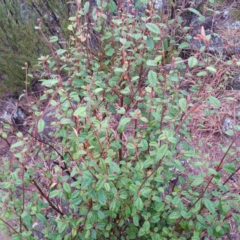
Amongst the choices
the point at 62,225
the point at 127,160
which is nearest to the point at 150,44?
the point at 127,160

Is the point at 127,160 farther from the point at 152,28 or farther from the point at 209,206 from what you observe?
the point at 152,28

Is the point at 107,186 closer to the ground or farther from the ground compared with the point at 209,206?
farther from the ground

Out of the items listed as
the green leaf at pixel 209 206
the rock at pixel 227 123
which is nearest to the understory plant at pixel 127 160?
the green leaf at pixel 209 206

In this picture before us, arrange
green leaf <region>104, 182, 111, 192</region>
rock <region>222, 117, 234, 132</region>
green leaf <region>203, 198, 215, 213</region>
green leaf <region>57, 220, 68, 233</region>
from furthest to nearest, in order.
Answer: rock <region>222, 117, 234, 132</region>
green leaf <region>57, 220, 68, 233</region>
green leaf <region>203, 198, 215, 213</region>
green leaf <region>104, 182, 111, 192</region>

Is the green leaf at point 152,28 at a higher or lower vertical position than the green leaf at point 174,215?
higher

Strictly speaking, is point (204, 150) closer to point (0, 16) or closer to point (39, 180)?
point (39, 180)

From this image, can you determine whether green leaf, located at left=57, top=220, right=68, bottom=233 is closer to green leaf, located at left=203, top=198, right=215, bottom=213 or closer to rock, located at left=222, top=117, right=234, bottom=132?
green leaf, located at left=203, top=198, right=215, bottom=213

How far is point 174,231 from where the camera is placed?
159cm

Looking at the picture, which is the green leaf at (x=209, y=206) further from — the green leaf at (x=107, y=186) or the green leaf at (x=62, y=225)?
the green leaf at (x=62, y=225)

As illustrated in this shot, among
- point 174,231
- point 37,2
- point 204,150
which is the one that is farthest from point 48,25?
point 174,231

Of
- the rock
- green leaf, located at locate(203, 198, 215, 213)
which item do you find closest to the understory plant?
green leaf, located at locate(203, 198, 215, 213)

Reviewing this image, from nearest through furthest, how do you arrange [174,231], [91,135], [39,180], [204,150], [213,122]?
[91,135] < [174,231] < [39,180] < [204,150] < [213,122]

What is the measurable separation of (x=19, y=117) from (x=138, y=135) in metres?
2.20

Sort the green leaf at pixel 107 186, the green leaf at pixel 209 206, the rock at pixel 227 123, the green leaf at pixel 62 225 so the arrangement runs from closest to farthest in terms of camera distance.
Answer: the green leaf at pixel 107 186 → the green leaf at pixel 209 206 → the green leaf at pixel 62 225 → the rock at pixel 227 123
